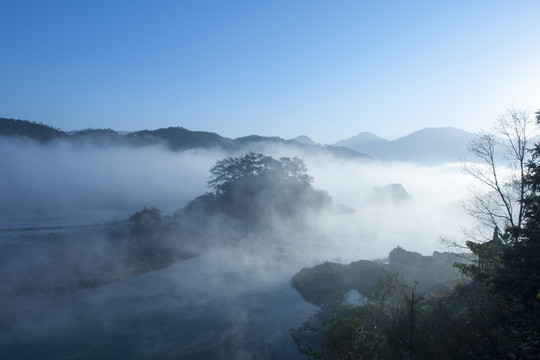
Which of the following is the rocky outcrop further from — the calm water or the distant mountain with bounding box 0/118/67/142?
the distant mountain with bounding box 0/118/67/142

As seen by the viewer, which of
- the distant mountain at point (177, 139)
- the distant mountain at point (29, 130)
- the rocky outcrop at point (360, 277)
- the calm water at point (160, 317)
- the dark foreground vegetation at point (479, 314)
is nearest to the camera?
the dark foreground vegetation at point (479, 314)

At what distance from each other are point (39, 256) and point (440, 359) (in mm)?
29063

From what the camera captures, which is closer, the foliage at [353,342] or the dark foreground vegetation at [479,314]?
the dark foreground vegetation at [479,314]

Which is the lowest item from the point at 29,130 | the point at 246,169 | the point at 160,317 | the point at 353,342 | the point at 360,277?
the point at 160,317

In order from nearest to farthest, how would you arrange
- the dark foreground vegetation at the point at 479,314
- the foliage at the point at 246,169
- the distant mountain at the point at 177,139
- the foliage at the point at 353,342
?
1. the dark foreground vegetation at the point at 479,314
2. the foliage at the point at 353,342
3. the foliage at the point at 246,169
4. the distant mountain at the point at 177,139

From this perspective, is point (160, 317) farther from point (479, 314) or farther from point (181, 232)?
point (181, 232)

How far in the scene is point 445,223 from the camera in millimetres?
66688

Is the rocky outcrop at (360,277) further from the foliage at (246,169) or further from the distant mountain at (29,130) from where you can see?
the distant mountain at (29,130)

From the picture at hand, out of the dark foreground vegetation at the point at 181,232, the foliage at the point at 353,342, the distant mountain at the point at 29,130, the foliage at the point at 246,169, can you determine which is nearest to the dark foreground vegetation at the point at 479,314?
the foliage at the point at 353,342

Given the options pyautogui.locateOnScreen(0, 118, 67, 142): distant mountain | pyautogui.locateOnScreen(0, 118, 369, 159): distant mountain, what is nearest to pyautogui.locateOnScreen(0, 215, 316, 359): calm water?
pyautogui.locateOnScreen(0, 118, 67, 142): distant mountain

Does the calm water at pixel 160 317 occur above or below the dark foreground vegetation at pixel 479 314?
below

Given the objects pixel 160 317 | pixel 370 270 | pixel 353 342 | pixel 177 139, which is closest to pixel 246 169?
pixel 370 270

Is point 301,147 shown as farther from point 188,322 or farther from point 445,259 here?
point 188,322

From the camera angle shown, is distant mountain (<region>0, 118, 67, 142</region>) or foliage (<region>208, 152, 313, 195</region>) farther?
distant mountain (<region>0, 118, 67, 142</region>)
